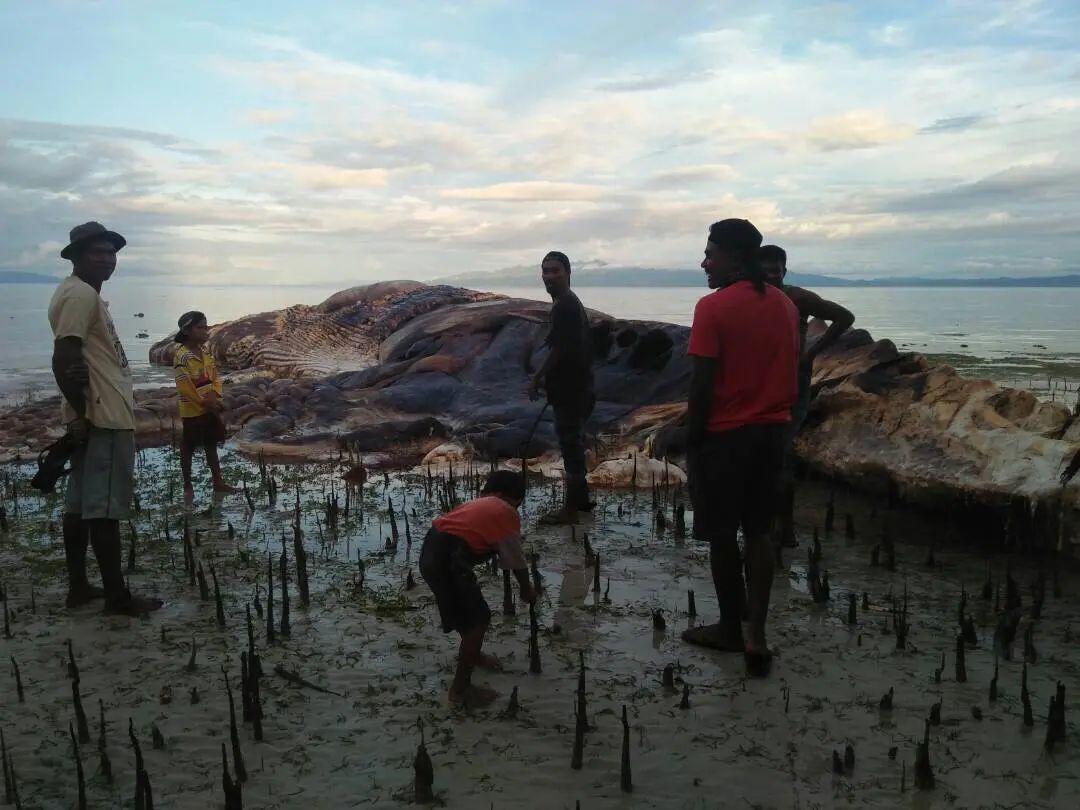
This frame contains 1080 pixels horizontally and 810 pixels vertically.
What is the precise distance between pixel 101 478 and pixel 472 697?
2376 mm

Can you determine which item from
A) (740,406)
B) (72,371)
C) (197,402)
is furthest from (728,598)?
(197,402)

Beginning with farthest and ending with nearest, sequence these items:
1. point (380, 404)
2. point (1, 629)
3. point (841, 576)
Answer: point (380, 404)
point (841, 576)
point (1, 629)

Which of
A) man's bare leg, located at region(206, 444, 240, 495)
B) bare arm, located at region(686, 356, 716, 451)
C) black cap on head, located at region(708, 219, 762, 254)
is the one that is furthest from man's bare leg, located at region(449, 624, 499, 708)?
man's bare leg, located at region(206, 444, 240, 495)

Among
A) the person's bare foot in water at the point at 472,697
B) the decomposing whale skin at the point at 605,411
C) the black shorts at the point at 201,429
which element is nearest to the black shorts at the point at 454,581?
the person's bare foot in water at the point at 472,697

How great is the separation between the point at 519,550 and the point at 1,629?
273cm

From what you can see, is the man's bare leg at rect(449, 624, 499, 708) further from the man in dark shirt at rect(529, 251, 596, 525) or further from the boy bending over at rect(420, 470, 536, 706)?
the man in dark shirt at rect(529, 251, 596, 525)

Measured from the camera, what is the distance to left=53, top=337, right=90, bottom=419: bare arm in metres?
4.39

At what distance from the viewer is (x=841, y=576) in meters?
5.30

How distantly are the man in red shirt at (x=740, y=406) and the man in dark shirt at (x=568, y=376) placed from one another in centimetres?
238

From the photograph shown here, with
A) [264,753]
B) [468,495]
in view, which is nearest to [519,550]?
[264,753]

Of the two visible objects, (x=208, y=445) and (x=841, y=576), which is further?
(x=208, y=445)

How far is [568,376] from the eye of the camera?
6535 mm

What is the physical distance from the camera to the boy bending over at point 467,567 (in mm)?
3582

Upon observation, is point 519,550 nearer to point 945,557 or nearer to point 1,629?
point 1,629
